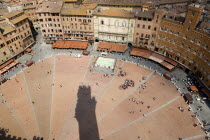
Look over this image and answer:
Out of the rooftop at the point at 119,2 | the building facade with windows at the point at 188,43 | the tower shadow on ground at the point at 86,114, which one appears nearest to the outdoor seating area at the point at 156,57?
the building facade with windows at the point at 188,43

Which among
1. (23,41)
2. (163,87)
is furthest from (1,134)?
(163,87)

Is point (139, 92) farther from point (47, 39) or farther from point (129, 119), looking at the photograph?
point (47, 39)

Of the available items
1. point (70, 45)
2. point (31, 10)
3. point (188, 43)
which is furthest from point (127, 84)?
point (31, 10)

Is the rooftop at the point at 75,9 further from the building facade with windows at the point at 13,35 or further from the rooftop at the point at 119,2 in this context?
the building facade with windows at the point at 13,35

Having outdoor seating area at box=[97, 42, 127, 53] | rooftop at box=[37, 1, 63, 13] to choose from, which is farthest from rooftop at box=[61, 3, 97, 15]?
outdoor seating area at box=[97, 42, 127, 53]

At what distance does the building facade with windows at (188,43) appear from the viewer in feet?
193

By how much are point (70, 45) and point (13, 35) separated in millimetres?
25438

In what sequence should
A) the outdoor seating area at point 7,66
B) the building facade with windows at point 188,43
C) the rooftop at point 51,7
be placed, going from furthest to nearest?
the rooftop at point 51,7
the outdoor seating area at point 7,66
the building facade with windows at point 188,43

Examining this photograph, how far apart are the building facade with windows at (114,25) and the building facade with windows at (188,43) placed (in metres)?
13.5

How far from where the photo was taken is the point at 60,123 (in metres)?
54.7

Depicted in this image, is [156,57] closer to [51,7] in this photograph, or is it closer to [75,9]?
[75,9]

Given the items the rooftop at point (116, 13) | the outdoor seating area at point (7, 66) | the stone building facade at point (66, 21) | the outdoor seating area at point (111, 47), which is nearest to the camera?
the outdoor seating area at point (7, 66)

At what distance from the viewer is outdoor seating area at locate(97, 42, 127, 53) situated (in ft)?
265

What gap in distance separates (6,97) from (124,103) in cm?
4344
